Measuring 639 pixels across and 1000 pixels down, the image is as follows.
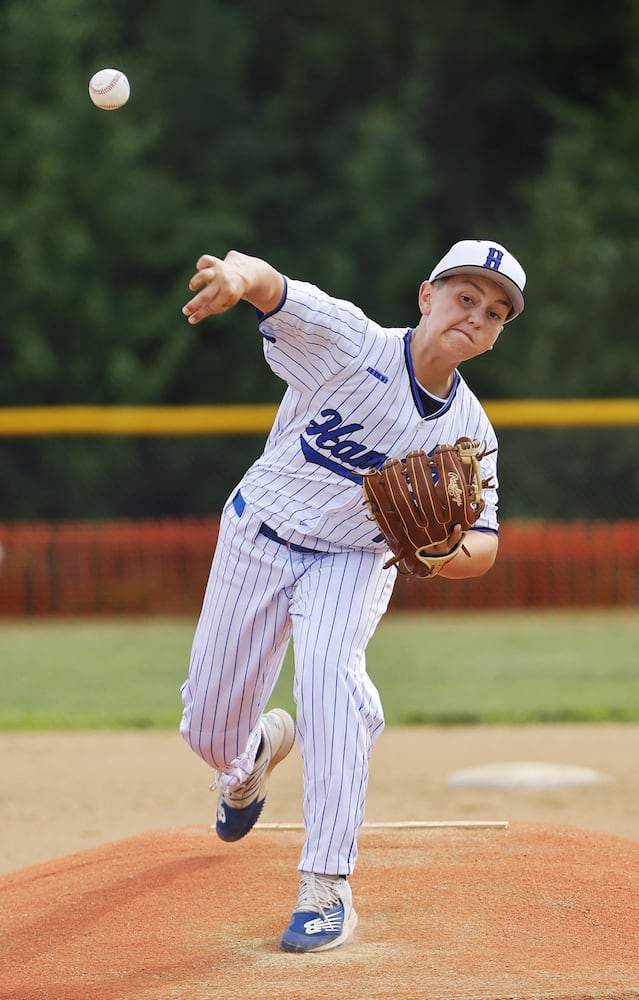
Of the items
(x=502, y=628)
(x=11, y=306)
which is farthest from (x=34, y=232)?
(x=502, y=628)

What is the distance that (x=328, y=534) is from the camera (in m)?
3.22

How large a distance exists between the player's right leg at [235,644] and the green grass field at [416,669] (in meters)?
3.40

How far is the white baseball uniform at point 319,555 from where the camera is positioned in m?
3.05

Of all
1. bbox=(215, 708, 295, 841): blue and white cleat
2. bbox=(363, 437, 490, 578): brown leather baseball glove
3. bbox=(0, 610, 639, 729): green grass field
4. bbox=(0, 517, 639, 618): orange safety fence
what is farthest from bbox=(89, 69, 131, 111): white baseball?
bbox=(0, 517, 639, 618): orange safety fence

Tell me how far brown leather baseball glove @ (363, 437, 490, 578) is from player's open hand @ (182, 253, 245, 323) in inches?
21.5

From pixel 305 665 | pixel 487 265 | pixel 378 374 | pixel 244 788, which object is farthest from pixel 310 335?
pixel 244 788

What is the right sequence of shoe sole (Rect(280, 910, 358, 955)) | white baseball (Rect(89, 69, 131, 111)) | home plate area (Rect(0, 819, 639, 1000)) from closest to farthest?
home plate area (Rect(0, 819, 639, 1000)), shoe sole (Rect(280, 910, 358, 955)), white baseball (Rect(89, 69, 131, 111))

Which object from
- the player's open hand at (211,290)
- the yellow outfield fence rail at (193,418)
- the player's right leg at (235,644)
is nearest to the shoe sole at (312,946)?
the player's right leg at (235,644)

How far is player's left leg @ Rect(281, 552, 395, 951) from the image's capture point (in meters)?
3.02

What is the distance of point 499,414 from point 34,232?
246 inches

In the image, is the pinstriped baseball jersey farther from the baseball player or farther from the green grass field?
the green grass field

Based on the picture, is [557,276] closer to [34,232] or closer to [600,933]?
[34,232]

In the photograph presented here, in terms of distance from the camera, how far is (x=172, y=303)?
14.8 meters

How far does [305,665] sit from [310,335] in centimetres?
73
